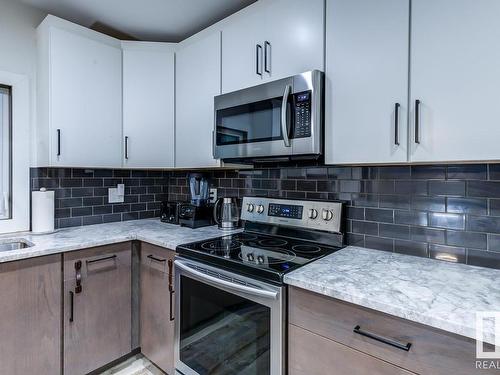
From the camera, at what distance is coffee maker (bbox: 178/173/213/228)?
82.7 inches

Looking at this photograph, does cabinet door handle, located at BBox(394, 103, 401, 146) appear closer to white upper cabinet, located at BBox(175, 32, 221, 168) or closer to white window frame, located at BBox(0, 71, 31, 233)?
white upper cabinet, located at BBox(175, 32, 221, 168)

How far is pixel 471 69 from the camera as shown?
1.01 metres

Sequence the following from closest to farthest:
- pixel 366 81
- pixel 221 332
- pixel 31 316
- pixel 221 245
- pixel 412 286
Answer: pixel 412 286 < pixel 366 81 < pixel 221 332 < pixel 31 316 < pixel 221 245

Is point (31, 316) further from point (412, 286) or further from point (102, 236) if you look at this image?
point (412, 286)

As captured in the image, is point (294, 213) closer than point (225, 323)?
No

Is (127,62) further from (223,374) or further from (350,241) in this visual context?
(223,374)

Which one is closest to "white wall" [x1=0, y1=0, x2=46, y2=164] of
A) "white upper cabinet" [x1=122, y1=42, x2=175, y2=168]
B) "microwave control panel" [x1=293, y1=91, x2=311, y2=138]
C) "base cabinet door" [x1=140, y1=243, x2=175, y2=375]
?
"white upper cabinet" [x1=122, y1=42, x2=175, y2=168]

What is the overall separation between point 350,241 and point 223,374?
0.93 meters

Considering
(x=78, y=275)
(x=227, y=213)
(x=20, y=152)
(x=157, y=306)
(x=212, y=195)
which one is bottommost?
(x=157, y=306)

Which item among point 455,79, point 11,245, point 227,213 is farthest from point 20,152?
point 455,79

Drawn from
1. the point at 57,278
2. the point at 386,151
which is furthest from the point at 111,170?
the point at 386,151

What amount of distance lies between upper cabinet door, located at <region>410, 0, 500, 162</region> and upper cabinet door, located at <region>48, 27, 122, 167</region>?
6.18ft

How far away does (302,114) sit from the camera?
139cm

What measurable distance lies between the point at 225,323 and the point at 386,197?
103cm
